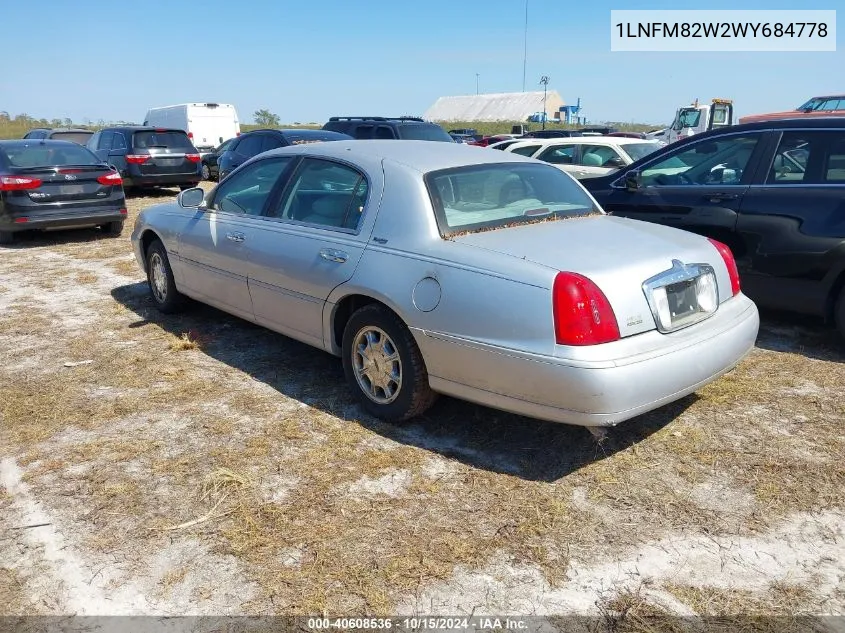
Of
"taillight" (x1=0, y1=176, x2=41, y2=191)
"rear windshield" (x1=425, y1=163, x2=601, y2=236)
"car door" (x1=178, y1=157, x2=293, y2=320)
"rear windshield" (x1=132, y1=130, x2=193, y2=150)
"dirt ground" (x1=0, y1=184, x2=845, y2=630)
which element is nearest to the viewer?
"dirt ground" (x1=0, y1=184, x2=845, y2=630)

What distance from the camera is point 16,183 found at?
30.8 feet

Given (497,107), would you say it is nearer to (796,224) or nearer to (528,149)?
(528,149)

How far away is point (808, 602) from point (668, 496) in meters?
0.79

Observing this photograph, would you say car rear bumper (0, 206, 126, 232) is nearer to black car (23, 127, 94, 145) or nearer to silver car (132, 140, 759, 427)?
silver car (132, 140, 759, 427)

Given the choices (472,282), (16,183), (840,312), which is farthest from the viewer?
(16,183)

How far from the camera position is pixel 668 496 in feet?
10.8

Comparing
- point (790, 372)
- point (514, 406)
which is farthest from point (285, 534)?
point (790, 372)

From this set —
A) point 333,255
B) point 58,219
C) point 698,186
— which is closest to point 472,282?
point 333,255

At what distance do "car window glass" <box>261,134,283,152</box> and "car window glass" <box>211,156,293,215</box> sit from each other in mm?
6584

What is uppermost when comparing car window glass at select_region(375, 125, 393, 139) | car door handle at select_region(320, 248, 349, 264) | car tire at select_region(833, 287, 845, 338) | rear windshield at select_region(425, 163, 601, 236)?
car window glass at select_region(375, 125, 393, 139)

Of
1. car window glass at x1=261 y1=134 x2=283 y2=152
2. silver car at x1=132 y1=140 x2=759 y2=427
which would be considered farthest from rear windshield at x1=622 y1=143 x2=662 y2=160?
silver car at x1=132 y1=140 x2=759 y2=427

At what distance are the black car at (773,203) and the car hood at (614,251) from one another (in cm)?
154

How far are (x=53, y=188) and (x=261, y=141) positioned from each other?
3680 mm

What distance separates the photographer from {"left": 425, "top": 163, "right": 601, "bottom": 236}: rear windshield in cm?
392
